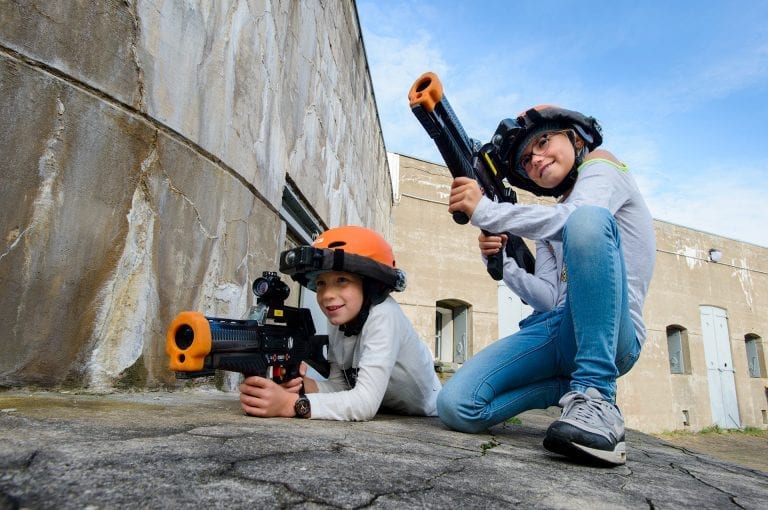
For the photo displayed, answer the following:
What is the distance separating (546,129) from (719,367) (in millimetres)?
13877

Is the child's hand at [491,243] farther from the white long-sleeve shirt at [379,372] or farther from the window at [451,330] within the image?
the window at [451,330]

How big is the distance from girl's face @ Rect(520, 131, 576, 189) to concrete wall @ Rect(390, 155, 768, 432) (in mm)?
6993

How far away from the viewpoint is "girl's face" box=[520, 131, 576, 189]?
6.12 feet

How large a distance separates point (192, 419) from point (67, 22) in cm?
144

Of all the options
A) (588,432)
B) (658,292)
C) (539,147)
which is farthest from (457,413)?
(658,292)

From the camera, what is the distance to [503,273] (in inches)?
82.4

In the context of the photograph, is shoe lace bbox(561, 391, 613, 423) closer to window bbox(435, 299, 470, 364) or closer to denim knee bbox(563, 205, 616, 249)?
denim knee bbox(563, 205, 616, 249)

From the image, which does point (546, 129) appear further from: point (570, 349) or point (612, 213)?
point (570, 349)

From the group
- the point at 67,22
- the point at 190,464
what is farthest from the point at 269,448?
the point at 67,22

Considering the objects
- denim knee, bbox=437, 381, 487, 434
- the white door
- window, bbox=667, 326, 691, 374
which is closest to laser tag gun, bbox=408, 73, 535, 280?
denim knee, bbox=437, 381, 487, 434

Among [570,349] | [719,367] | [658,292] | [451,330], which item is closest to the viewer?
[570,349]

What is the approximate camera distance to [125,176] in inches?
72.1

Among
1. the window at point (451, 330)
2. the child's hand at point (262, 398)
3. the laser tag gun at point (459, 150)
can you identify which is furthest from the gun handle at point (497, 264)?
the window at point (451, 330)

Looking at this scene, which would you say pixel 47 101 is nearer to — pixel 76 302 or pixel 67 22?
pixel 67 22
